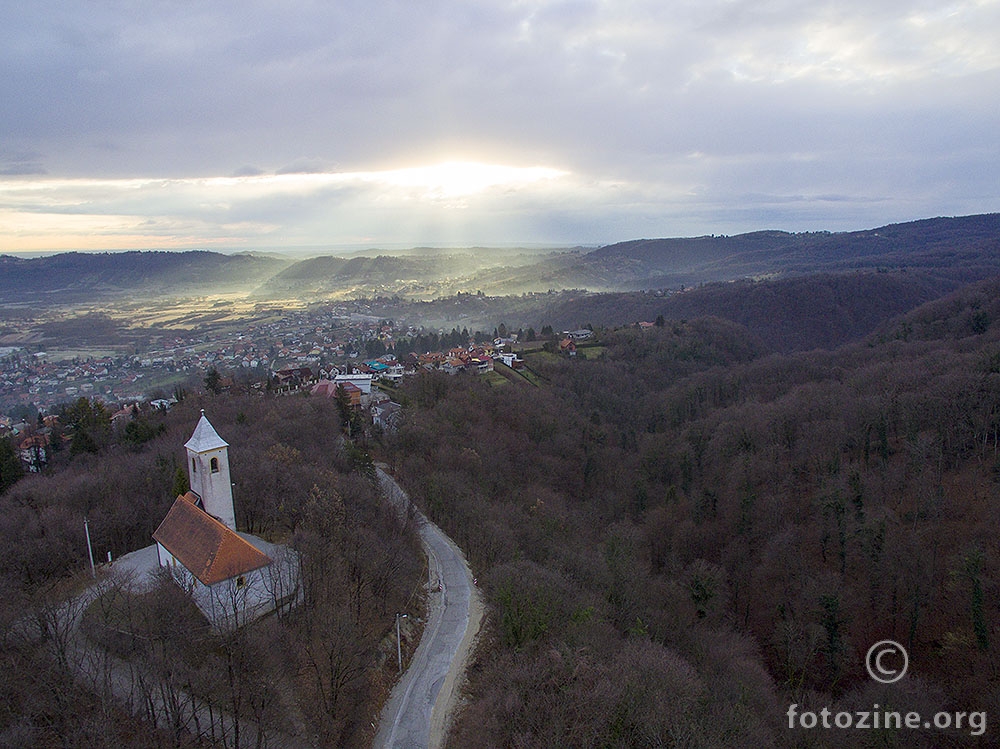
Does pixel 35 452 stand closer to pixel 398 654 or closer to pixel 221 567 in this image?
pixel 221 567

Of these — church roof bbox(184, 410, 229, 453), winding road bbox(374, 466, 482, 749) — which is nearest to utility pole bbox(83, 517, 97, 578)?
church roof bbox(184, 410, 229, 453)

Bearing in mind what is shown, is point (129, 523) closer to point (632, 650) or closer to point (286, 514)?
point (286, 514)

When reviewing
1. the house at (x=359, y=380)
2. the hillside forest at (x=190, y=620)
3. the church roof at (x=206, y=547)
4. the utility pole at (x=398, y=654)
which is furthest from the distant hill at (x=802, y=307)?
the church roof at (x=206, y=547)

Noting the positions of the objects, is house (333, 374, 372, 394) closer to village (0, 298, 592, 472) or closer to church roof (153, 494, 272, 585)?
village (0, 298, 592, 472)

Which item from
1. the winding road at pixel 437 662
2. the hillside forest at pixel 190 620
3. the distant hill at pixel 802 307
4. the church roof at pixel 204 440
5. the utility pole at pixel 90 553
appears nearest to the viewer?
the hillside forest at pixel 190 620

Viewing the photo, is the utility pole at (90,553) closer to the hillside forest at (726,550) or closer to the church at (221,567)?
the church at (221,567)

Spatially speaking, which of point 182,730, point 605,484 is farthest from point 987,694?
point 605,484

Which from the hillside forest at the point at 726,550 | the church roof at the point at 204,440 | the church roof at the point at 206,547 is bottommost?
the hillside forest at the point at 726,550
